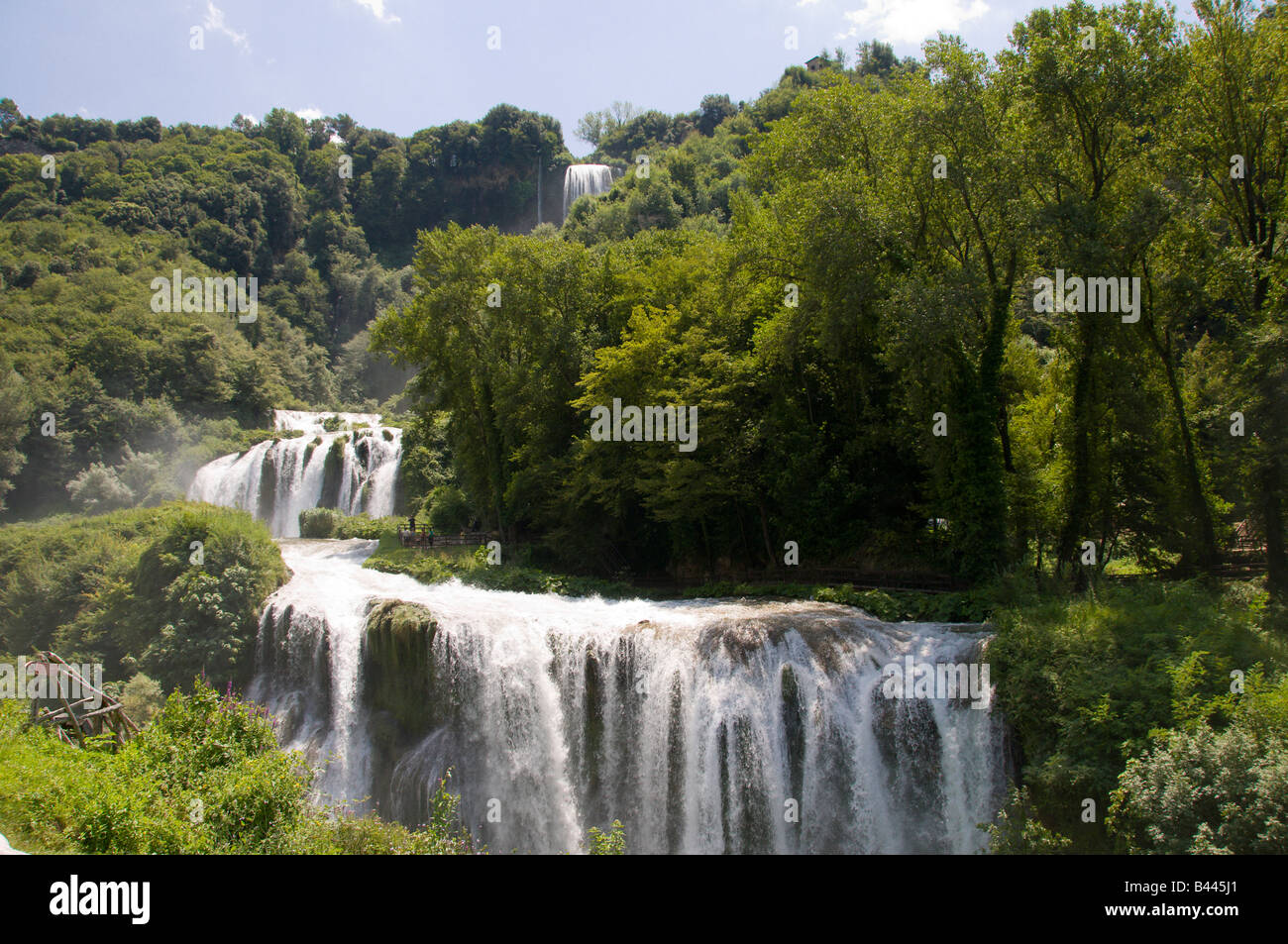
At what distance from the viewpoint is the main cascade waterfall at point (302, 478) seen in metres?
46.5

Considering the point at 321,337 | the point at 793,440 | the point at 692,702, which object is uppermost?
the point at 321,337

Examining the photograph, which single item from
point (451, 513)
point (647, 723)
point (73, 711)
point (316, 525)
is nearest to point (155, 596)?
point (73, 711)

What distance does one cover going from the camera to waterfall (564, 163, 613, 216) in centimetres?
10475

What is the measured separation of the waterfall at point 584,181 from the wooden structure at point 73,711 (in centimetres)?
9339

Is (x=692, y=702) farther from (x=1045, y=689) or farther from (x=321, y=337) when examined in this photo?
(x=321, y=337)

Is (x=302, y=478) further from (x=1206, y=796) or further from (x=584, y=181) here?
(x=584, y=181)

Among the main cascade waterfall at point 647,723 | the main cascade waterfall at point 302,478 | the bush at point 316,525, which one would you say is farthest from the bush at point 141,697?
the main cascade waterfall at point 302,478

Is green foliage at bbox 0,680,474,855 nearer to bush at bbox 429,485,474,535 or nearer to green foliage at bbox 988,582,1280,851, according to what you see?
green foliage at bbox 988,582,1280,851

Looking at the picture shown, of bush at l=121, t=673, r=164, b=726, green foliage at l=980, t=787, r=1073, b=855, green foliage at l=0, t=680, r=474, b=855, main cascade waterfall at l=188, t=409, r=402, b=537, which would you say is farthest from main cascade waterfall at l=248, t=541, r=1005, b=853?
main cascade waterfall at l=188, t=409, r=402, b=537

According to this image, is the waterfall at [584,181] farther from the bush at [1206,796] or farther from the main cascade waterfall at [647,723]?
the bush at [1206,796]

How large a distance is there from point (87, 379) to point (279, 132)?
81653mm

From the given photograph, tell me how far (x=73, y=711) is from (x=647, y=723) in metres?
14.4
